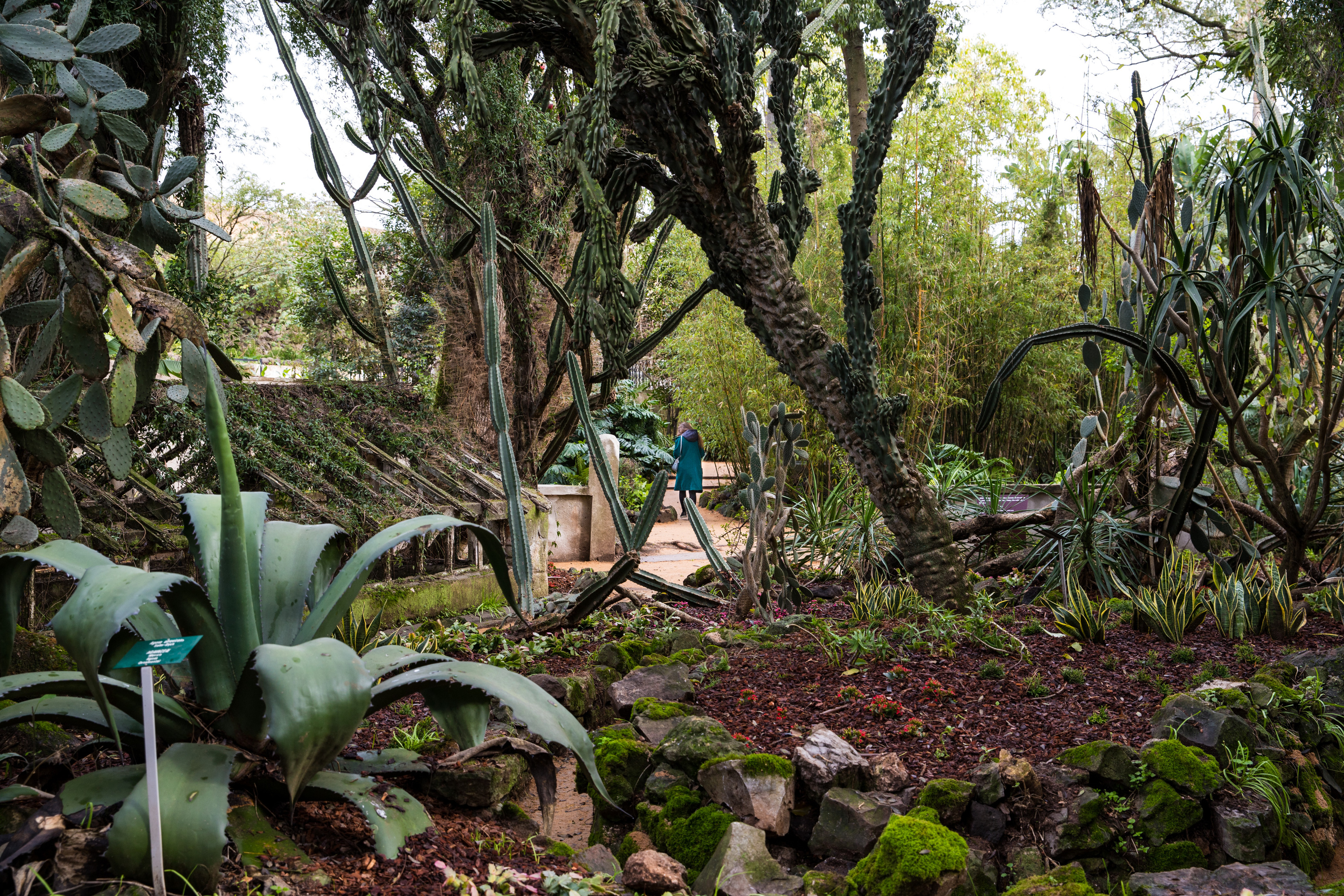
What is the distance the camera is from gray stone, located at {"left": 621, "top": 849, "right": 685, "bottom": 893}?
1.75m

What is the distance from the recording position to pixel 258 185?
1844 cm

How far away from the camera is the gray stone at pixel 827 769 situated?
2.24m

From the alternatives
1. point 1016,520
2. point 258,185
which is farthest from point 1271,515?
point 258,185

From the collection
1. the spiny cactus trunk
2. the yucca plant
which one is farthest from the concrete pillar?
the yucca plant

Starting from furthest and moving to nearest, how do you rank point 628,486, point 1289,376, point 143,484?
point 628,486, point 1289,376, point 143,484

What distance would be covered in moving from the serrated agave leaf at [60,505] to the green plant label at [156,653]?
2.27 feet

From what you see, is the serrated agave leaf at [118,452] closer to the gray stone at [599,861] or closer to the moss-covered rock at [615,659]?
the gray stone at [599,861]

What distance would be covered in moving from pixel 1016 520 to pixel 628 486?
599 cm

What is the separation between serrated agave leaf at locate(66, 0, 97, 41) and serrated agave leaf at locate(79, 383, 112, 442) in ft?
2.48

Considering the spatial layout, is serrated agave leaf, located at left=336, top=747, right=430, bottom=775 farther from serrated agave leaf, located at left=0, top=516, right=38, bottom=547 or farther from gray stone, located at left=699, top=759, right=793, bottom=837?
gray stone, located at left=699, top=759, right=793, bottom=837

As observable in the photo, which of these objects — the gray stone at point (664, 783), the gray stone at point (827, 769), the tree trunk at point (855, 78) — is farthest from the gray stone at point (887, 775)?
the tree trunk at point (855, 78)

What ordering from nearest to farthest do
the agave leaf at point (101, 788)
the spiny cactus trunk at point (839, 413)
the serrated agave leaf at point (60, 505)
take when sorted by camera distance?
the agave leaf at point (101, 788) → the serrated agave leaf at point (60, 505) → the spiny cactus trunk at point (839, 413)

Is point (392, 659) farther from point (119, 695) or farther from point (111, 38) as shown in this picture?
point (111, 38)

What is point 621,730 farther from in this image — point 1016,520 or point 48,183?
point 1016,520
